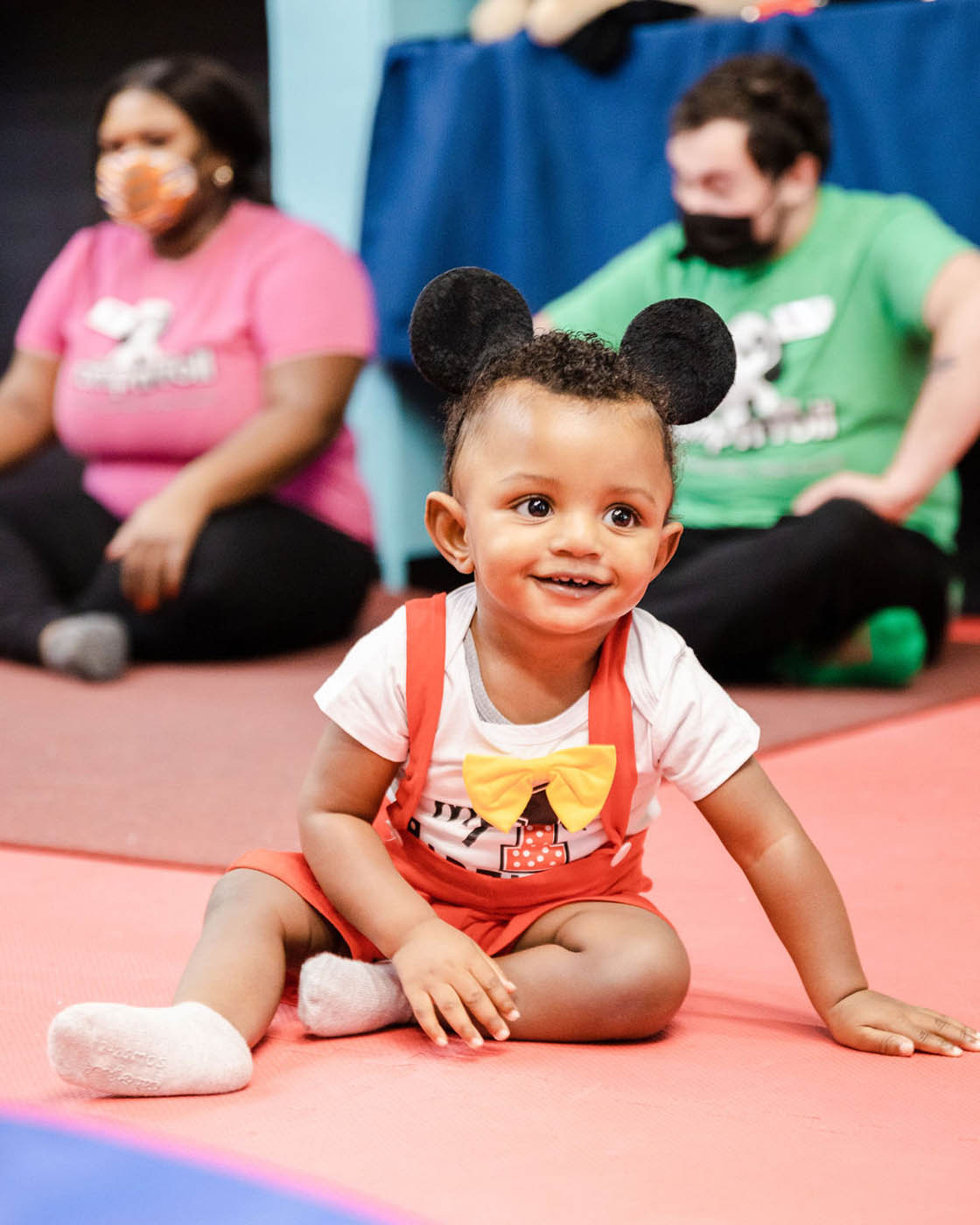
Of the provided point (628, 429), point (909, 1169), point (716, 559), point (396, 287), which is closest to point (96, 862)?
point (628, 429)

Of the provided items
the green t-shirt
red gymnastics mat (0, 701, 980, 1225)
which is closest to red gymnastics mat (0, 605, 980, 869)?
red gymnastics mat (0, 701, 980, 1225)

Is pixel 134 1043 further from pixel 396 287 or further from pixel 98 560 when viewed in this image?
pixel 396 287

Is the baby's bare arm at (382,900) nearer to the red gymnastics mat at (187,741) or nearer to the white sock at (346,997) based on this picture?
the white sock at (346,997)

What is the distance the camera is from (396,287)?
266 cm

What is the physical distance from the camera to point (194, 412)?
225cm

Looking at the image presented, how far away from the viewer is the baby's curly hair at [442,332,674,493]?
849 millimetres

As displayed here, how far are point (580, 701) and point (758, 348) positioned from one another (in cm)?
131

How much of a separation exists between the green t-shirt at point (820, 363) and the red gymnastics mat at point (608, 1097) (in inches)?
39.4

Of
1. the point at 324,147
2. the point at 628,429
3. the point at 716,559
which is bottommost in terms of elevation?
the point at 716,559

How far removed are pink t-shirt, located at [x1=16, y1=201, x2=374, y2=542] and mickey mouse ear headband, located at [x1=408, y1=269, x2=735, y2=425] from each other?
136 centimetres

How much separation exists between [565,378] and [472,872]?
11.5 inches

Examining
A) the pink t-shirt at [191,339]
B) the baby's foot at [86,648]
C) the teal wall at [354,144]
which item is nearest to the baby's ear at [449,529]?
the baby's foot at [86,648]

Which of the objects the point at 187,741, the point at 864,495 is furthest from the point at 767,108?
the point at 187,741

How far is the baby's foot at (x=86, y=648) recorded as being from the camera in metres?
2.09
